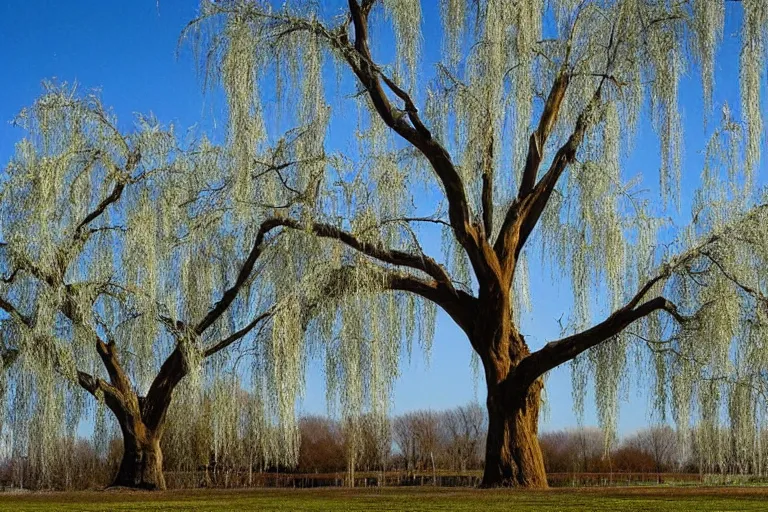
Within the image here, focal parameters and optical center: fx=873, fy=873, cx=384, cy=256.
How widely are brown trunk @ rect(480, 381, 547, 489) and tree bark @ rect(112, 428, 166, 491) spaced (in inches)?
181

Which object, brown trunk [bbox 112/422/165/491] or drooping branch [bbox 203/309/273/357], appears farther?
brown trunk [bbox 112/422/165/491]

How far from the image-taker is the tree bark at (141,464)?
11.2 m

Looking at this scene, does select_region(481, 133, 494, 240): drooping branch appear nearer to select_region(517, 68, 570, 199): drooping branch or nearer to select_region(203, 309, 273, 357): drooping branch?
select_region(517, 68, 570, 199): drooping branch

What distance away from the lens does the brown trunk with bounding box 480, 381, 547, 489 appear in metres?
8.92

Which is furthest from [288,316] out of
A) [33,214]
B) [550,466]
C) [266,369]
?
[550,466]

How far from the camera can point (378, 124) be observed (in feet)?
30.7

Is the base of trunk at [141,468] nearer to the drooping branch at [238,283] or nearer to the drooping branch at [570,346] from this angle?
the drooping branch at [238,283]

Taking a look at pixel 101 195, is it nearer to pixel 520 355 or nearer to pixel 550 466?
pixel 520 355

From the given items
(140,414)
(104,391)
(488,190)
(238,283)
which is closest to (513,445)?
(488,190)

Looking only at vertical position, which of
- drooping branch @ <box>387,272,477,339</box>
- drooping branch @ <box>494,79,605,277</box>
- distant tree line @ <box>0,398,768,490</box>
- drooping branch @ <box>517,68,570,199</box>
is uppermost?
drooping branch @ <box>517,68,570,199</box>

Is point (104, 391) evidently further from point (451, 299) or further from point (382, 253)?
point (451, 299)

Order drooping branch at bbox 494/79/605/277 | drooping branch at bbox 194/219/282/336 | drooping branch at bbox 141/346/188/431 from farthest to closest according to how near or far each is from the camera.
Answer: drooping branch at bbox 141/346/188/431 < drooping branch at bbox 194/219/282/336 < drooping branch at bbox 494/79/605/277

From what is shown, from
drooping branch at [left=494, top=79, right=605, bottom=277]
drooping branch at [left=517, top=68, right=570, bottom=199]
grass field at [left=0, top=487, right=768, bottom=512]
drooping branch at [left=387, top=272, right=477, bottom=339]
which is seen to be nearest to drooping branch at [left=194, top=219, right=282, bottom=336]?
drooping branch at [left=387, top=272, right=477, bottom=339]

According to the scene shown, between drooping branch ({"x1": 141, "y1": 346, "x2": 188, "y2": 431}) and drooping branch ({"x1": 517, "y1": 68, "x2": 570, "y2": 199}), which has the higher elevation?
drooping branch ({"x1": 517, "y1": 68, "x2": 570, "y2": 199})
